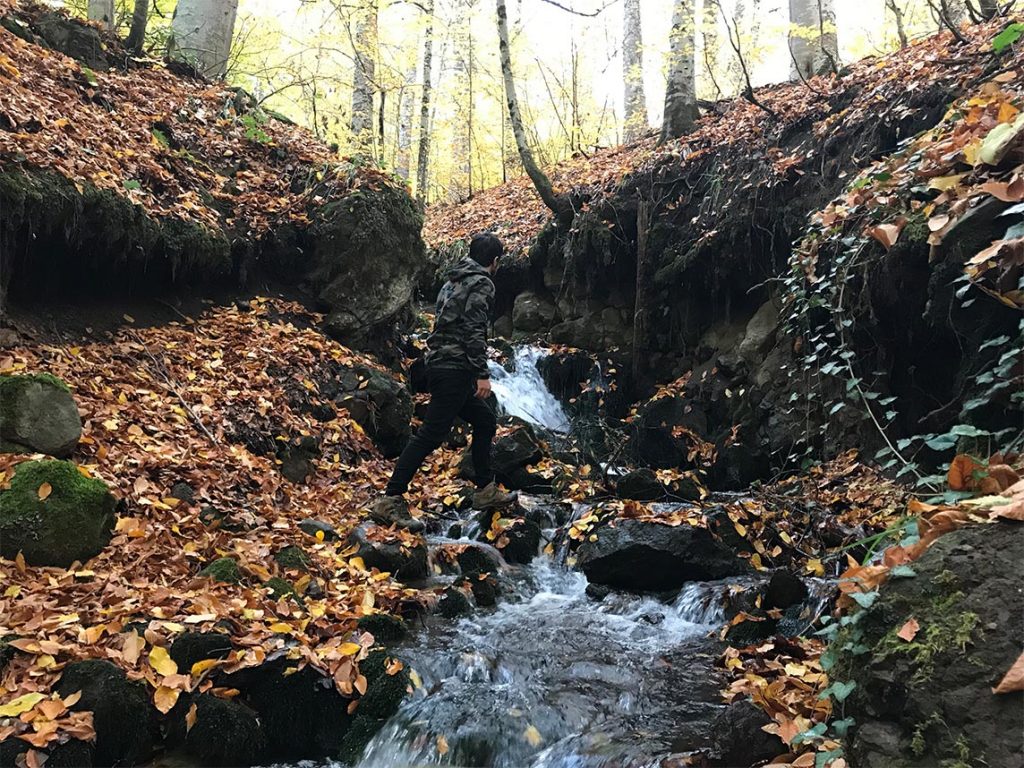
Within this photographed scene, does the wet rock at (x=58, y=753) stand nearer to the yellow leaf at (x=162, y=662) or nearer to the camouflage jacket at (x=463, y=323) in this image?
the yellow leaf at (x=162, y=662)

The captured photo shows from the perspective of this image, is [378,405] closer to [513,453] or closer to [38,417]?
[513,453]

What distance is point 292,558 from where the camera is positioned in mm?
4953

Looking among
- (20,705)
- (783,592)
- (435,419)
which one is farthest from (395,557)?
(783,592)

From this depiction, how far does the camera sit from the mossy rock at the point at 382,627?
4.45 meters

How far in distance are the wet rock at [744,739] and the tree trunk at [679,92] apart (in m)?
11.1

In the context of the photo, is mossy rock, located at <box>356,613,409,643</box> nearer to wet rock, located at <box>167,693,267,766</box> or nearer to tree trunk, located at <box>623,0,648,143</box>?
wet rock, located at <box>167,693,267,766</box>

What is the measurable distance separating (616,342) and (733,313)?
7.71ft

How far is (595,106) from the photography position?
23.8 meters

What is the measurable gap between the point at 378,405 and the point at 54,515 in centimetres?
487

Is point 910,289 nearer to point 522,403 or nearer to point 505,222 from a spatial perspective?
point 522,403

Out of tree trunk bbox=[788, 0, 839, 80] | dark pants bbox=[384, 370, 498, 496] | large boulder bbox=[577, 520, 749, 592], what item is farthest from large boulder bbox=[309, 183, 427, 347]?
tree trunk bbox=[788, 0, 839, 80]

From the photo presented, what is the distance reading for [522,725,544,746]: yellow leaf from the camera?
12.0ft

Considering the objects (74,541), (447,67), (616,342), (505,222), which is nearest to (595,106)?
(447,67)

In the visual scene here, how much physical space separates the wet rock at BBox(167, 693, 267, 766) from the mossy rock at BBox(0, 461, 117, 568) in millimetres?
1582
